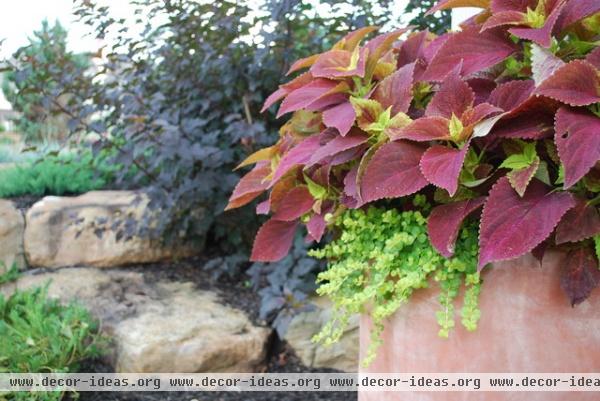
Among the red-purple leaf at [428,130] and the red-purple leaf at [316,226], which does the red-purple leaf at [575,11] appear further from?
the red-purple leaf at [316,226]

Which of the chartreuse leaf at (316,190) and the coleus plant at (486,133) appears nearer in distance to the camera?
the coleus plant at (486,133)

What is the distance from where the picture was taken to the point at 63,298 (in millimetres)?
2281

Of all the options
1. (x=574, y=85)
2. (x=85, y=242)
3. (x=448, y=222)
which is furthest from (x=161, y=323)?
(x=574, y=85)

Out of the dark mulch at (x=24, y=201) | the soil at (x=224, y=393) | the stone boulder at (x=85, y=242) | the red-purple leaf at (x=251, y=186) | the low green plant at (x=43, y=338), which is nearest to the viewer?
the red-purple leaf at (x=251, y=186)

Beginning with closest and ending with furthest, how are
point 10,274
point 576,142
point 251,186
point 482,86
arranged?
point 576,142 → point 482,86 → point 251,186 → point 10,274

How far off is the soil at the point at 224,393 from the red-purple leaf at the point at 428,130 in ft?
4.05

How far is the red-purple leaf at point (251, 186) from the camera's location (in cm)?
131

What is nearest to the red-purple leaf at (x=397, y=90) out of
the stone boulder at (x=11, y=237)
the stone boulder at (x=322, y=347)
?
the stone boulder at (x=322, y=347)

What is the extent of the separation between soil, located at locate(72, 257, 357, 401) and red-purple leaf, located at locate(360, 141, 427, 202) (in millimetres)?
1181

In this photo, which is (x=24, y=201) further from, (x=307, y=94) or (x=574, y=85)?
(x=574, y=85)

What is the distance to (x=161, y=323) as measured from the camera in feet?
6.91

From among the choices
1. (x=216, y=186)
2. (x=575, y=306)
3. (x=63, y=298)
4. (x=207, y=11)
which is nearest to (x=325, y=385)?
(x=216, y=186)

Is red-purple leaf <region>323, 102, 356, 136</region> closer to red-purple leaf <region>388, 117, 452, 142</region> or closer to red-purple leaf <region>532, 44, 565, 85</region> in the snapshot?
red-purple leaf <region>388, 117, 452, 142</region>

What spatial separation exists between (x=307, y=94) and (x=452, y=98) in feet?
0.98
